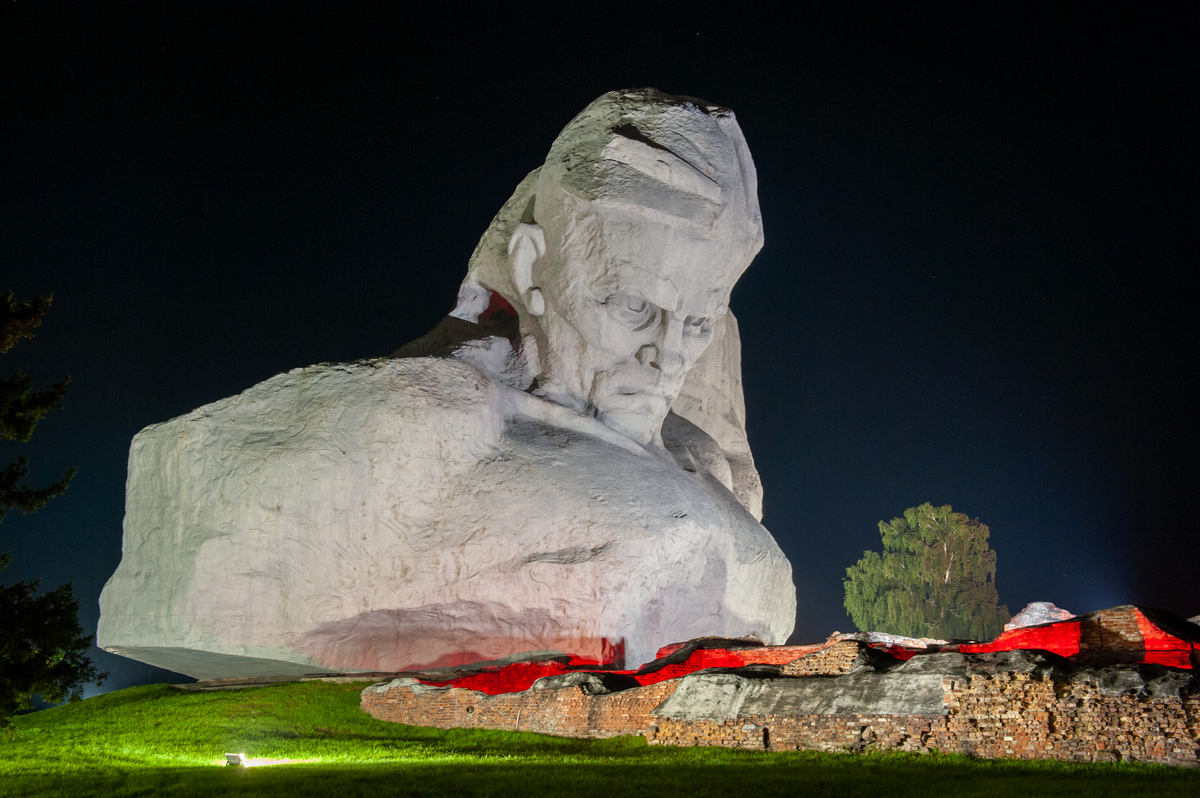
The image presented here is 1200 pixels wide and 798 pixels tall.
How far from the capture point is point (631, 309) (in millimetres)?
15648

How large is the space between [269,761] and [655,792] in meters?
4.83

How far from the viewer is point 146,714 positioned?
1212 cm

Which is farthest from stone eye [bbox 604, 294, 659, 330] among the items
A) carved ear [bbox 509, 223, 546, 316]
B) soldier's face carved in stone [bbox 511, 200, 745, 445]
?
carved ear [bbox 509, 223, 546, 316]

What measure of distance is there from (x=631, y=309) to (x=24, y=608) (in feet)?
31.7

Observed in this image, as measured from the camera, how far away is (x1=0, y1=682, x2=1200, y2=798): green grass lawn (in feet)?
20.4

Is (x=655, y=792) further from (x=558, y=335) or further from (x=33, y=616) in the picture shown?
(x=558, y=335)

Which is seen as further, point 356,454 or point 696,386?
point 696,386

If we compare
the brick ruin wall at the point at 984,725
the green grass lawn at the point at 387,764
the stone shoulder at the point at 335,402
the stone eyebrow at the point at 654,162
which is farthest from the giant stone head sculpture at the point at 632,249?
the brick ruin wall at the point at 984,725

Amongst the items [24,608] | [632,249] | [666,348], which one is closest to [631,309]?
[666,348]

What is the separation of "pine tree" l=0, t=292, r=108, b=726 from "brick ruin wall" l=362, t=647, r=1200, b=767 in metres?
5.75

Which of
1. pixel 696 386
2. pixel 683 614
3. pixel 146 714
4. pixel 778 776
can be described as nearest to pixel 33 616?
pixel 146 714

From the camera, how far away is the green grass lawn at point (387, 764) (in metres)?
6.21

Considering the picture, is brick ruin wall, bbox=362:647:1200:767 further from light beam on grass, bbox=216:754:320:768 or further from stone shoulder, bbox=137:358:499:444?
stone shoulder, bbox=137:358:499:444

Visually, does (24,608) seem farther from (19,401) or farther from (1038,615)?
(1038,615)
